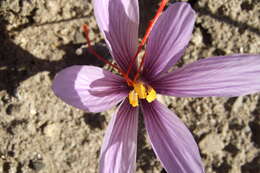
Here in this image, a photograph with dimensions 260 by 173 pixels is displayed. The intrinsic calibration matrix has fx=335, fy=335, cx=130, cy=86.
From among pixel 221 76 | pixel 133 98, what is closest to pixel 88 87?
pixel 133 98

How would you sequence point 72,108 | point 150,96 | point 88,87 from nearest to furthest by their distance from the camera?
point 88,87 → point 150,96 → point 72,108

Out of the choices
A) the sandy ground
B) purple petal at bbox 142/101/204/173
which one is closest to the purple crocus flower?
purple petal at bbox 142/101/204/173

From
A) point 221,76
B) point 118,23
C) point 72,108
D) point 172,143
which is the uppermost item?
point 118,23

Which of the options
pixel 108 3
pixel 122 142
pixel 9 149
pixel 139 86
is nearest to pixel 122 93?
pixel 139 86

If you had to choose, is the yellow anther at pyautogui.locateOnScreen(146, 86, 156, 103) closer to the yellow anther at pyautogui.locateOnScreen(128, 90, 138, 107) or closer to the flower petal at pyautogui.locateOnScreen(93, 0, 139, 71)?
the yellow anther at pyautogui.locateOnScreen(128, 90, 138, 107)

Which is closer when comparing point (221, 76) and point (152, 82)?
point (221, 76)

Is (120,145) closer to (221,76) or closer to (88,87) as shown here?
(88,87)
